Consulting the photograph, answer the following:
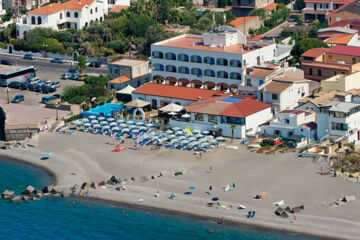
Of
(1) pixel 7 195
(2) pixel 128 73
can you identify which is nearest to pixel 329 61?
(2) pixel 128 73

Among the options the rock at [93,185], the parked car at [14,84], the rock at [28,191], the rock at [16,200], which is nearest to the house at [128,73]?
the parked car at [14,84]

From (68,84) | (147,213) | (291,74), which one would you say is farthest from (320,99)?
(68,84)

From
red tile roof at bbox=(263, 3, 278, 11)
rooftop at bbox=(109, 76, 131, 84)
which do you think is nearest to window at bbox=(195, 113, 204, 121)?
rooftop at bbox=(109, 76, 131, 84)

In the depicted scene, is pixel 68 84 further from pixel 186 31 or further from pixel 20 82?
pixel 186 31

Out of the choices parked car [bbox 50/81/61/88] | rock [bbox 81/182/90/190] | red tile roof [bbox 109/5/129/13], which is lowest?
rock [bbox 81/182/90/190]

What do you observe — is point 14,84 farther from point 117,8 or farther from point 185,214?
point 185,214

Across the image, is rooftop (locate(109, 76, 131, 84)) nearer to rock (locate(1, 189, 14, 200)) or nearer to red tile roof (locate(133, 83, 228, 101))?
red tile roof (locate(133, 83, 228, 101))
